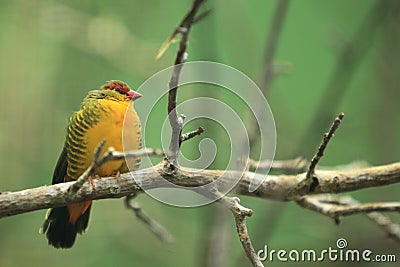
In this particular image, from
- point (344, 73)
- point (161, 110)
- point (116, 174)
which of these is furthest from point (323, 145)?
point (161, 110)

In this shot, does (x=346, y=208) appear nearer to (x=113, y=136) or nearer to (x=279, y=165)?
(x=279, y=165)

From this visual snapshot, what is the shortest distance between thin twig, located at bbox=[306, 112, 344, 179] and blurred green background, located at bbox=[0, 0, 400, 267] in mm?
707

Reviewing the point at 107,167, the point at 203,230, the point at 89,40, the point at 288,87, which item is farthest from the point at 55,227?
the point at 288,87

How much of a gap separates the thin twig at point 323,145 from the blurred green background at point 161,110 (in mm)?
707

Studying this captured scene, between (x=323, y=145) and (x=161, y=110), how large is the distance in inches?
45.2

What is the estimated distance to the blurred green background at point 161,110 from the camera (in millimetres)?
2271

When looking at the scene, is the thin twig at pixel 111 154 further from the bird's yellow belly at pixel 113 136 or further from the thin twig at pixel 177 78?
the bird's yellow belly at pixel 113 136

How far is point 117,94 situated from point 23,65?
48.1 inches

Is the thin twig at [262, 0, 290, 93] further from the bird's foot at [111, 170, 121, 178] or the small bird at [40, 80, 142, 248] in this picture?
the bird's foot at [111, 170, 121, 178]

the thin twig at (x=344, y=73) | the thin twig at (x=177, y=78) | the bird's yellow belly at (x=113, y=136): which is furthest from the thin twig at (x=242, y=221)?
the thin twig at (x=344, y=73)

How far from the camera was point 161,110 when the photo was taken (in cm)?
226

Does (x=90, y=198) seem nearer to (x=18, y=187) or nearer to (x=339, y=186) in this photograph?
(x=339, y=186)

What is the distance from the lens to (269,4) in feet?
9.37

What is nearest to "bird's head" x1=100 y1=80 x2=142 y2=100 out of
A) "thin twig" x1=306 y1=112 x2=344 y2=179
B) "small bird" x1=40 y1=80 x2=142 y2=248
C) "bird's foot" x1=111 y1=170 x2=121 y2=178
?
"small bird" x1=40 y1=80 x2=142 y2=248
